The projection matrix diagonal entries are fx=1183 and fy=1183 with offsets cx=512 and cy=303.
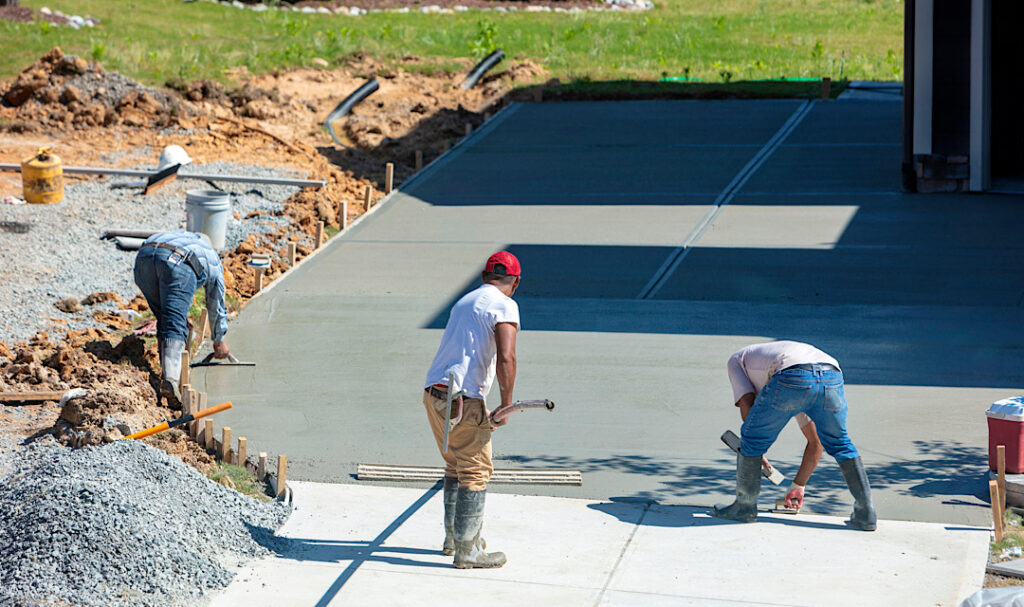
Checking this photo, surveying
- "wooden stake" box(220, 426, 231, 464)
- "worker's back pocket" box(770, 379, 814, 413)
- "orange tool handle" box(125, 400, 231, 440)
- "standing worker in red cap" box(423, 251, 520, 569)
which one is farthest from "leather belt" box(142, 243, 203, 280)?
"worker's back pocket" box(770, 379, 814, 413)

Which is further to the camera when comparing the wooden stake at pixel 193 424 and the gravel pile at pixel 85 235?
the gravel pile at pixel 85 235

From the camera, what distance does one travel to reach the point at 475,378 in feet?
21.4

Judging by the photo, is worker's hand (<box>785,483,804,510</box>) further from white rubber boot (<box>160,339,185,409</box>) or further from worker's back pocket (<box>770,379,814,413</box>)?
white rubber boot (<box>160,339,185,409</box>)

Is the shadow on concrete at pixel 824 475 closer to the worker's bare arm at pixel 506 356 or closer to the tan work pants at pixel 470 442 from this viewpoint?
the tan work pants at pixel 470 442

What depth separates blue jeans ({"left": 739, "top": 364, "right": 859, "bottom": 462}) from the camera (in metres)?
6.83

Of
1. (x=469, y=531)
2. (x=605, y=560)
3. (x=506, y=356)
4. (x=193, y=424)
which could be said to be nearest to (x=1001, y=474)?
(x=605, y=560)

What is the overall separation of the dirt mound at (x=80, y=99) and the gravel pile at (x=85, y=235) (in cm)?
275

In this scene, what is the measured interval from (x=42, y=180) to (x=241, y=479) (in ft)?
29.5

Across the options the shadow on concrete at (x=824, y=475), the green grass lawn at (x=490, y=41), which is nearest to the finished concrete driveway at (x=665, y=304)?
the shadow on concrete at (x=824, y=475)

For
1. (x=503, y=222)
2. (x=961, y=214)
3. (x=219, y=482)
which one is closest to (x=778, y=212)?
(x=961, y=214)

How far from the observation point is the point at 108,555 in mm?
6227

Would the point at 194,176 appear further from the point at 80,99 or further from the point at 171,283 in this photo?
the point at 171,283

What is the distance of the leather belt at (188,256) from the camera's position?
10000 mm

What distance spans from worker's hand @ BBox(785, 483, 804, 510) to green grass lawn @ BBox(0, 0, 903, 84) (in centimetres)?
1638
